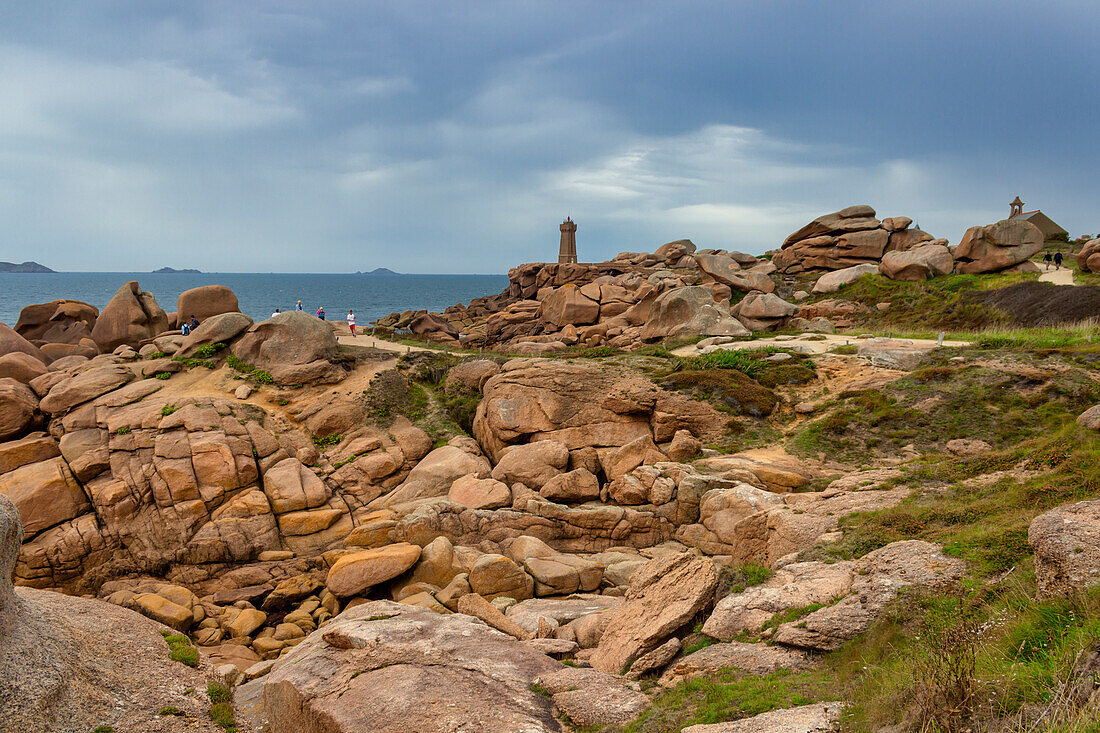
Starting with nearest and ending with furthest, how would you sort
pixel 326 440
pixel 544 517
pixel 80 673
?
1. pixel 80 673
2. pixel 544 517
3. pixel 326 440

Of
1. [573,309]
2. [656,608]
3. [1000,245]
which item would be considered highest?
[1000,245]

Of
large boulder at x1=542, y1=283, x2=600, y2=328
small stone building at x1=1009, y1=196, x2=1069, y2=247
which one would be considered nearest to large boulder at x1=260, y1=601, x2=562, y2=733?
large boulder at x1=542, y1=283, x2=600, y2=328

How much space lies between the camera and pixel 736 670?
7.26m

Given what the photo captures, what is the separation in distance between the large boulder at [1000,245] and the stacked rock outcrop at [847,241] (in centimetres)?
571

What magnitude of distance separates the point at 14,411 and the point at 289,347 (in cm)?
967

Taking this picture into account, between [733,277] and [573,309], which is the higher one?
[733,277]

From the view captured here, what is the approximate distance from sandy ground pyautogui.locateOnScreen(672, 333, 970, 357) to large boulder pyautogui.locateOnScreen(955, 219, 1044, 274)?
56.7 ft

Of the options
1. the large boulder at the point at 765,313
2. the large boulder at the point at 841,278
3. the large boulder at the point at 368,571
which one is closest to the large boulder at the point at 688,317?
the large boulder at the point at 765,313

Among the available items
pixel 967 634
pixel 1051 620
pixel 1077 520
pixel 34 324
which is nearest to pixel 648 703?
pixel 967 634

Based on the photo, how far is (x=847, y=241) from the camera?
4803cm

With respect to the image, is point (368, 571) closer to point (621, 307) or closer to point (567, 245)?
point (621, 307)

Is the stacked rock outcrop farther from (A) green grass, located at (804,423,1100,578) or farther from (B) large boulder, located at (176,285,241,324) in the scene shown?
(B) large boulder, located at (176,285,241,324)

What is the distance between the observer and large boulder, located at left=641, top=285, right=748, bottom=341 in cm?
3209

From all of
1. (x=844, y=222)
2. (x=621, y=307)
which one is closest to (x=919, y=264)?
(x=844, y=222)
